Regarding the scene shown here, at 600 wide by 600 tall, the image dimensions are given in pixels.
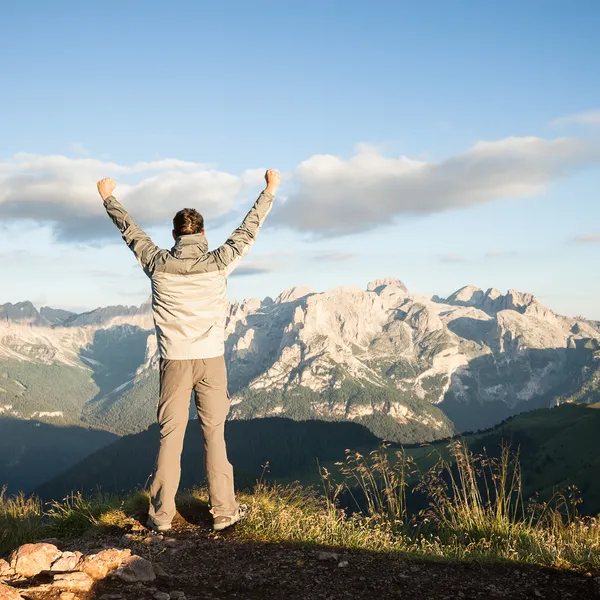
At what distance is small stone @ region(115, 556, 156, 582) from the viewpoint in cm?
601

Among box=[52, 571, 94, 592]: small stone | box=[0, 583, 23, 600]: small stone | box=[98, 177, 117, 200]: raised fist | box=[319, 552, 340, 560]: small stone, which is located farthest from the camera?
box=[98, 177, 117, 200]: raised fist

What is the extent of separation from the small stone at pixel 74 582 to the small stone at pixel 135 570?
372 millimetres

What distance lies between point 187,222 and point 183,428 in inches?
128

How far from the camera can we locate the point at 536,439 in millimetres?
198500

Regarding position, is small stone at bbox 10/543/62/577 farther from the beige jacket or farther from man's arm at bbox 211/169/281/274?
man's arm at bbox 211/169/281/274

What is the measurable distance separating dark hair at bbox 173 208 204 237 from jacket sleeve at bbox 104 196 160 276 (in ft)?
1.54

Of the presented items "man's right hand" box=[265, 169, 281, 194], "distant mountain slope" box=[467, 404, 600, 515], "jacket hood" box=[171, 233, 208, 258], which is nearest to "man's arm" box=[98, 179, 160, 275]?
"jacket hood" box=[171, 233, 208, 258]

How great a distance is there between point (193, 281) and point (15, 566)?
4.24m

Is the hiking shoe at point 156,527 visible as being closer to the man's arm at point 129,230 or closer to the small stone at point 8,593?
the small stone at point 8,593

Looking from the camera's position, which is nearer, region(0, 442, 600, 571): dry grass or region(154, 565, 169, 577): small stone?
region(154, 565, 169, 577): small stone

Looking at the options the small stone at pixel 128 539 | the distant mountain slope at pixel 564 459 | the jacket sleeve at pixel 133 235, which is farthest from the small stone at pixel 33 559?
the distant mountain slope at pixel 564 459

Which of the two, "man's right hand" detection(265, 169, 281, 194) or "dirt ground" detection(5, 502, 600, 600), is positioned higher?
"man's right hand" detection(265, 169, 281, 194)

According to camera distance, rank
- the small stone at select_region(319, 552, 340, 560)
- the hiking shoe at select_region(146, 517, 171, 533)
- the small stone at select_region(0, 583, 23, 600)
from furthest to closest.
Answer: the hiking shoe at select_region(146, 517, 171, 533) < the small stone at select_region(319, 552, 340, 560) < the small stone at select_region(0, 583, 23, 600)

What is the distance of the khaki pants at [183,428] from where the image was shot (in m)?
8.32
